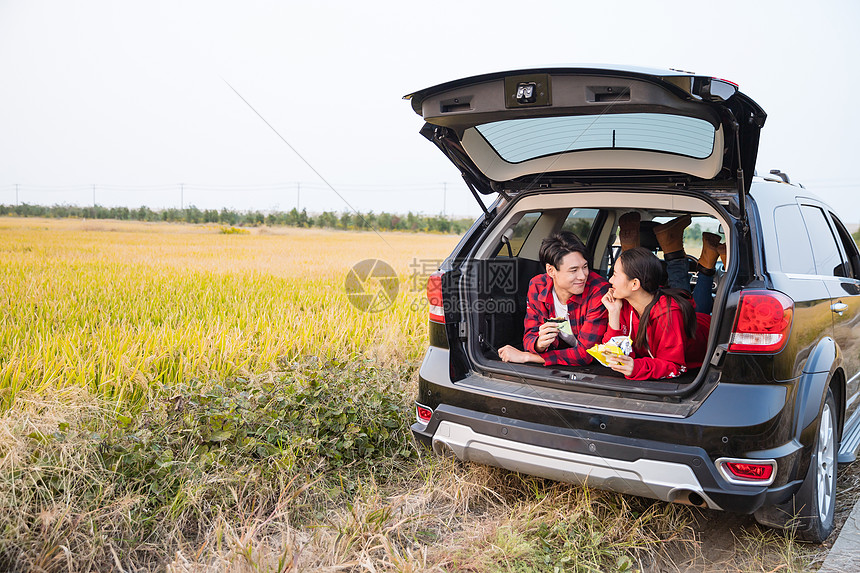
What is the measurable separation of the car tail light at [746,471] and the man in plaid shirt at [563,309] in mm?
1048

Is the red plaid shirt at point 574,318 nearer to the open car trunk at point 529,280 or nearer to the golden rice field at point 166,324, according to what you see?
the open car trunk at point 529,280

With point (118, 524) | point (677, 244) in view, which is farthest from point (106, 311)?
point (677, 244)

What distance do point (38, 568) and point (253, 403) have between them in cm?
148

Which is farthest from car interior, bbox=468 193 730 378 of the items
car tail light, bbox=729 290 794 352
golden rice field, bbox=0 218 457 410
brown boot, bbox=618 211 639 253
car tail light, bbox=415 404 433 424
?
golden rice field, bbox=0 218 457 410

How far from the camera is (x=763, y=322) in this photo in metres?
2.35

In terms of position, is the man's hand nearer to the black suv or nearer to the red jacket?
the black suv

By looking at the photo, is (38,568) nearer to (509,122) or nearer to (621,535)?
(621,535)

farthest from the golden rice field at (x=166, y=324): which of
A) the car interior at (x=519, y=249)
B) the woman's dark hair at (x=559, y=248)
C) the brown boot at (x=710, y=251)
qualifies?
the brown boot at (x=710, y=251)

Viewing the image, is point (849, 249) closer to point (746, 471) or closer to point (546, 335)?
point (546, 335)

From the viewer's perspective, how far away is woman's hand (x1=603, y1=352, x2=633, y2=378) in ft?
9.41

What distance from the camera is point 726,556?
9.06 feet

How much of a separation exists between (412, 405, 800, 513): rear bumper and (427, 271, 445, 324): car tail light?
1.58 feet

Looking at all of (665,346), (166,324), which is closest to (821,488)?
(665,346)

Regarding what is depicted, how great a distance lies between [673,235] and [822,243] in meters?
0.94
